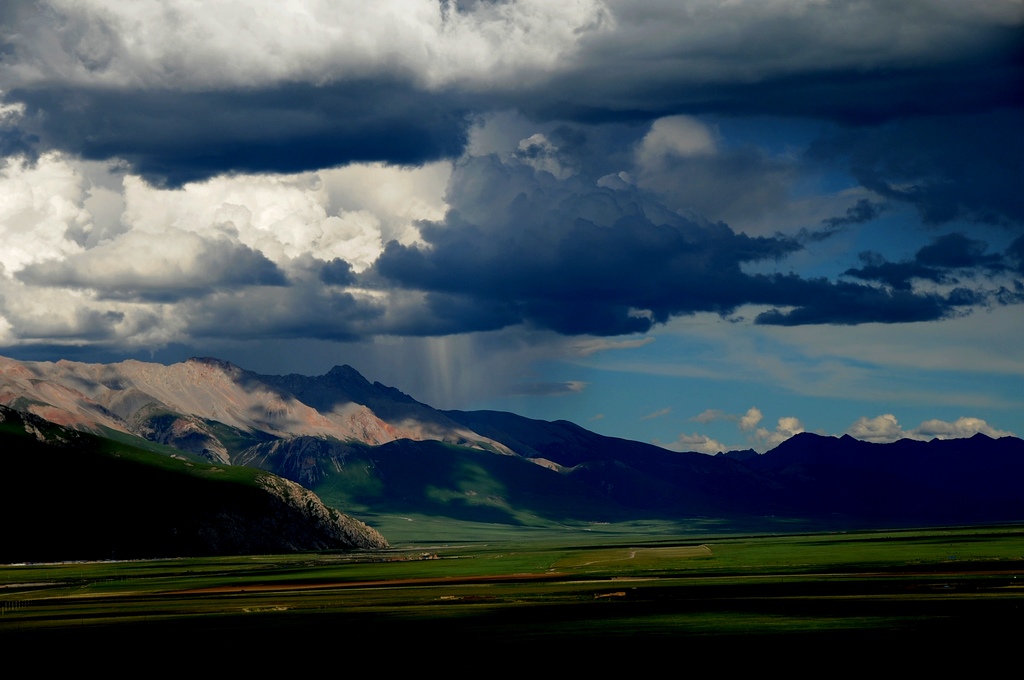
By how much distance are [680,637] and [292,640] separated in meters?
32.6

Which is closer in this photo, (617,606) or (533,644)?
(533,644)

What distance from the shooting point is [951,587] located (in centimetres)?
13088

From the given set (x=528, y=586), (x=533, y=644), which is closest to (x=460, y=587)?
(x=528, y=586)

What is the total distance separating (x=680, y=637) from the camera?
92.6m

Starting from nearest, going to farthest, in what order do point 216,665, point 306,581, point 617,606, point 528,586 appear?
point 216,665
point 617,606
point 528,586
point 306,581

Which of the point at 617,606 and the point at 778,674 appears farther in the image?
the point at 617,606

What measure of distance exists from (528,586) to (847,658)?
284 feet

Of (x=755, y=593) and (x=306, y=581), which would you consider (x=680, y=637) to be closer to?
(x=755, y=593)

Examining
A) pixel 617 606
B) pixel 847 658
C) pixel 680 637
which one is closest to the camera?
pixel 847 658

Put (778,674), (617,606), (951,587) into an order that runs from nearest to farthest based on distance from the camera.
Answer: (778,674) < (617,606) < (951,587)

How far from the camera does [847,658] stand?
7800 centimetres

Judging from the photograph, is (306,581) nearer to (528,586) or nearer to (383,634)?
(528,586)

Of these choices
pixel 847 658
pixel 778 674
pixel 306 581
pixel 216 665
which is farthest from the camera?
pixel 306 581

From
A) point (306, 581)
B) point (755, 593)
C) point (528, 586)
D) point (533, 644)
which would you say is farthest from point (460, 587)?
point (533, 644)
